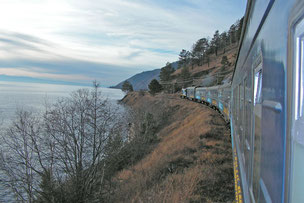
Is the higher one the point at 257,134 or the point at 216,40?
the point at 216,40

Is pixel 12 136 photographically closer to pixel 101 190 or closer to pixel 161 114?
pixel 101 190

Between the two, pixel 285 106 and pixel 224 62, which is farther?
pixel 224 62

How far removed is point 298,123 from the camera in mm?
961

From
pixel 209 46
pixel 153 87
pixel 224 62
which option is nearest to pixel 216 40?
pixel 209 46

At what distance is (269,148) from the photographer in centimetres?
146

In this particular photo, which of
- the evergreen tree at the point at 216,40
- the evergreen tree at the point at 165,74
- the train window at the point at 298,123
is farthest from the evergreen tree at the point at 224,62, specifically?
the train window at the point at 298,123

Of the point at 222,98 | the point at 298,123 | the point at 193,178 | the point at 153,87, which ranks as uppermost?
the point at 153,87

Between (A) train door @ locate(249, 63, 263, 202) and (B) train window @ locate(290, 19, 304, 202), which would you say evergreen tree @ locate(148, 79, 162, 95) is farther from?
(B) train window @ locate(290, 19, 304, 202)

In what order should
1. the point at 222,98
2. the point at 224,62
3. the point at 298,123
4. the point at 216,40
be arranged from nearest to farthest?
the point at 298,123 < the point at 222,98 < the point at 224,62 < the point at 216,40

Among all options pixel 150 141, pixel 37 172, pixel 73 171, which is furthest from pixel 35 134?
pixel 150 141

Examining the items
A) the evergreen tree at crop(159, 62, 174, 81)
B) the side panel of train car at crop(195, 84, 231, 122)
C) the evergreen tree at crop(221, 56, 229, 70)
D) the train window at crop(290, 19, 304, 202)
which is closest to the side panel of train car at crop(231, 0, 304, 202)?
the train window at crop(290, 19, 304, 202)

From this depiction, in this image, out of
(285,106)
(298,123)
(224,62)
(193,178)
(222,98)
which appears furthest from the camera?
(224,62)

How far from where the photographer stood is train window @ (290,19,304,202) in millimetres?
925

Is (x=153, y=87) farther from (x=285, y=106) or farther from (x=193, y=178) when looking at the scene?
(x=285, y=106)
